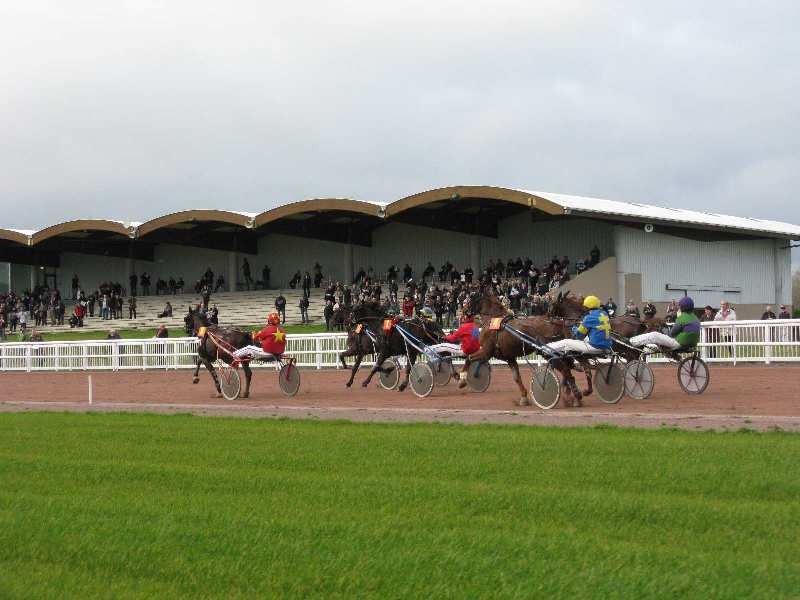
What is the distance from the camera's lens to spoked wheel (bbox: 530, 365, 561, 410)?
16.9m

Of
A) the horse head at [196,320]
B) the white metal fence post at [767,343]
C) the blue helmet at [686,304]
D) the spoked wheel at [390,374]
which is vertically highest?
the blue helmet at [686,304]

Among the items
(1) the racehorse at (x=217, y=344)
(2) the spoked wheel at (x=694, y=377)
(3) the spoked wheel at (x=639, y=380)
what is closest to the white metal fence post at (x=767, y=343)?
(2) the spoked wheel at (x=694, y=377)

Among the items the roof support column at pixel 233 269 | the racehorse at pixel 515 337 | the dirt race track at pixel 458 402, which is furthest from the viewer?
the roof support column at pixel 233 269

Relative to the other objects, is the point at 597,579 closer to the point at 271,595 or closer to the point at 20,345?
the point at 271,595

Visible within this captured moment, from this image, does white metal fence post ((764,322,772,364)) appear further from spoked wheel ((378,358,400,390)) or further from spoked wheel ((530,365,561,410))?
spoked wheel ((530,365,561,410))

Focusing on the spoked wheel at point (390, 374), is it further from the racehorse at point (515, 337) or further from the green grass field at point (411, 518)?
the green grass field at point (411, 518)

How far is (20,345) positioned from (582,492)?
35.5m

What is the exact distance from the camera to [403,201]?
4750 cm

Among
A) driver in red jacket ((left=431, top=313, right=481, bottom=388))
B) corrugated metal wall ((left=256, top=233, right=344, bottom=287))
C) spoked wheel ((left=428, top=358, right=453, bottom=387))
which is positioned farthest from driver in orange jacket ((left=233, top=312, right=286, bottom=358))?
corrugated metal wall ((left=256, top=233, right=344, bottom=287))

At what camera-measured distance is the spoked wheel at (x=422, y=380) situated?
2052cm

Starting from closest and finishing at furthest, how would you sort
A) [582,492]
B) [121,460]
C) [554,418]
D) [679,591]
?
[679,591]
[582,492]
[121,460]
[554,418]

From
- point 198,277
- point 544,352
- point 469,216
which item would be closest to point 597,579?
point 544,352

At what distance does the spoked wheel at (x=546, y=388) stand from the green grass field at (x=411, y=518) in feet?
14.5

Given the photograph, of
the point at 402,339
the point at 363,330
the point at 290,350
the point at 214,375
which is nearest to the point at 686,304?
the point at 402,339
